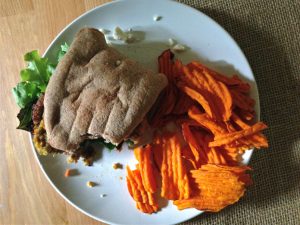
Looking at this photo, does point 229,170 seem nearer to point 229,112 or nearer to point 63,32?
point 229,112

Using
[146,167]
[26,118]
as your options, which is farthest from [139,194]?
[26,118]

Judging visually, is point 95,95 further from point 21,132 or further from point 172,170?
point 21,132

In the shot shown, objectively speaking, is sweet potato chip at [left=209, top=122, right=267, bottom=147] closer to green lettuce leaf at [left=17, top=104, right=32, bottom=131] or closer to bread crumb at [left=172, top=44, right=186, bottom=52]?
bread crumb at [left=172, top=44, right=186, bottom=52]

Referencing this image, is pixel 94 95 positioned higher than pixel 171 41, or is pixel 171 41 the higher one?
pixel 171 41

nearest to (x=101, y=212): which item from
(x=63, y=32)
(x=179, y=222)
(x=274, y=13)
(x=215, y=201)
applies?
(x=179, y=222)

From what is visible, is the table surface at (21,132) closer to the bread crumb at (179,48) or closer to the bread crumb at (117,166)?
the bread crumb at (117,166)
